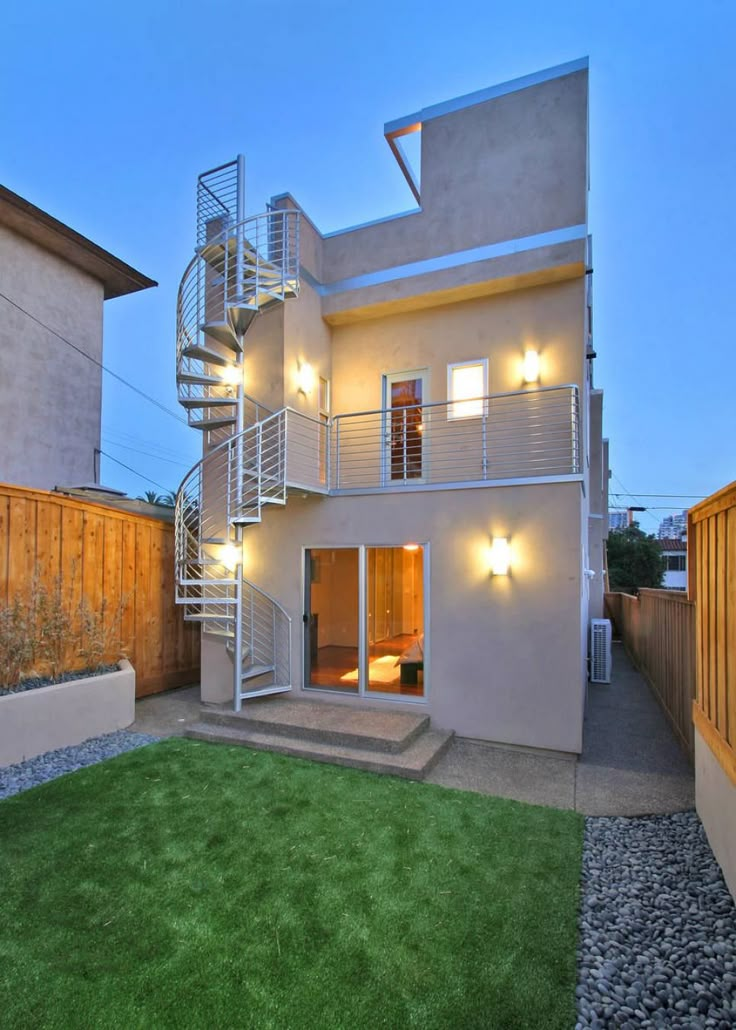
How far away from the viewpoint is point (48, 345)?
10328 millimetres

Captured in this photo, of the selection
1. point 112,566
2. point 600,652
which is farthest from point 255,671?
point 600,652

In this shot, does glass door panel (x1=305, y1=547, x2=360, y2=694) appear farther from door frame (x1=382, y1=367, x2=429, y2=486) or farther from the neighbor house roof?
the neighbor house roof

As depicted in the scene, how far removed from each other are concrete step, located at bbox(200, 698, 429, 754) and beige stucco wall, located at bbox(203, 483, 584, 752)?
472 mm

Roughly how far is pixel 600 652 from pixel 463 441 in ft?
16.2

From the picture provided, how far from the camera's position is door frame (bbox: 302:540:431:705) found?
6.09 m

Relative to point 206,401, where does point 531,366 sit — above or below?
above

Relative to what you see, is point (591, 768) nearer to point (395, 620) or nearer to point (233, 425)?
point (395, 620)

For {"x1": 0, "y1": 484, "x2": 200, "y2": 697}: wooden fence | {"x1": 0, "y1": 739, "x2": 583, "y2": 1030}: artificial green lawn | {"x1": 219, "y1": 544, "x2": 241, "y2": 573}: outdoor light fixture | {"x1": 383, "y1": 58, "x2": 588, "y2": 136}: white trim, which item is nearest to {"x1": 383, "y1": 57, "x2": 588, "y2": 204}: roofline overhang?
{"x1": 383, "y1": 58, "x2": 588, "y2": 136}: white trim

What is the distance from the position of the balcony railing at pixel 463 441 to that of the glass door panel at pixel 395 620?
934 mm

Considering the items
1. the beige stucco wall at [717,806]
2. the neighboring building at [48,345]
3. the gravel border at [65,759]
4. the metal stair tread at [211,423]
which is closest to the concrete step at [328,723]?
the gravel border at [65,759]

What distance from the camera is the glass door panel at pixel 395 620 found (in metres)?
6.22

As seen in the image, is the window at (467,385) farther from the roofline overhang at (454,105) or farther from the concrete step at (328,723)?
the concrete step at (328,723)

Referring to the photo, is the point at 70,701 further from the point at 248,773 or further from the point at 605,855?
the point at 605,855

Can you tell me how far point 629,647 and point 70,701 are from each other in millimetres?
11614
